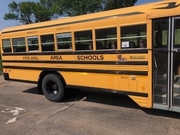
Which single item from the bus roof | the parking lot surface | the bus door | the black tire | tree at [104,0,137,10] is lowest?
the parking lot surface

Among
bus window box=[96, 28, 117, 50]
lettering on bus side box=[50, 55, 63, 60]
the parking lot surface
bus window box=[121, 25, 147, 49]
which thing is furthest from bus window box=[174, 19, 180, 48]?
lettering on bus side box=[50, 55, 63, 60]

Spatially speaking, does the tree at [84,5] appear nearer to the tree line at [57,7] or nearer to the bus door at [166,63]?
the tree line at [57,7]

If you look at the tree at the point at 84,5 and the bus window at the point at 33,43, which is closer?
the bus window at the point at 33,43

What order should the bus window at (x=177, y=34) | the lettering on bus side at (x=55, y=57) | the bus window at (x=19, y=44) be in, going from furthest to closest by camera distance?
the bus window at (x=19, y=44) → the lettering on bus side at (x=55, y=57) → the bus window at (x=177, y=34)

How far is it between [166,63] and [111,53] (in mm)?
1343

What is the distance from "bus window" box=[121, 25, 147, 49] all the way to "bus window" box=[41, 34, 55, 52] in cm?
232

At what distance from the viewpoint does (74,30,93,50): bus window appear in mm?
5920

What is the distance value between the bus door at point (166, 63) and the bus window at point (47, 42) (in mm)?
3059

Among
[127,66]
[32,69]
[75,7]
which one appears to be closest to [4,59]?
[32,69]

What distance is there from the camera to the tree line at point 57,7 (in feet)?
110

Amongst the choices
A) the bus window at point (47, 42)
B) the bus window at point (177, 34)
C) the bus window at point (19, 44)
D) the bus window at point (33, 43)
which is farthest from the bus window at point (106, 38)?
the bus window at point (19, 44)

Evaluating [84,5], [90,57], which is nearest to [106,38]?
[90,57]

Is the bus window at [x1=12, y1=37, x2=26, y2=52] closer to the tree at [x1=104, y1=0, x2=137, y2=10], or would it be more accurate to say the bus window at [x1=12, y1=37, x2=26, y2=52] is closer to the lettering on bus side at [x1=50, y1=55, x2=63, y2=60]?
the lettering on bus side at [x1=50, y1=55, x2=63, y2=60]

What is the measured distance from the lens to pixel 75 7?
34312 mm
